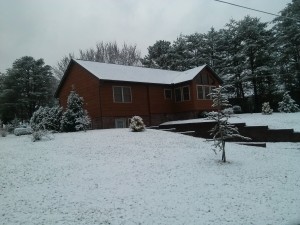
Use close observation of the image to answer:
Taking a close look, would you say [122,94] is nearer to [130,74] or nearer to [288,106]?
[130,74]

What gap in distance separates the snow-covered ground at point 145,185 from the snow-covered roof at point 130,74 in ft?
38.2

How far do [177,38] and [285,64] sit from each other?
2180 centimetres

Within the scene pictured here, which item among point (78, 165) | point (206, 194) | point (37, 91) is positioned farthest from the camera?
point (37, 91)

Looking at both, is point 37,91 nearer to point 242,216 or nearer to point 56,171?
point 56,171

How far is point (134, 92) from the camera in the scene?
92.2 feet

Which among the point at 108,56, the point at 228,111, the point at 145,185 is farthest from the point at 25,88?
the point at 145,185

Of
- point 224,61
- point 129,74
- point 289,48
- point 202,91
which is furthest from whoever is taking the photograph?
point 224,61

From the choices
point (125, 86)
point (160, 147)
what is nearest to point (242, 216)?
point (160, 147)

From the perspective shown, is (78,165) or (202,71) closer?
(78,165)

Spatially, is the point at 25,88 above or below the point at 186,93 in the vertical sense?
above

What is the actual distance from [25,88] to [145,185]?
1767 inches

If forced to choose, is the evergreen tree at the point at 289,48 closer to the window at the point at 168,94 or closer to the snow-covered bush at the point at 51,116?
the window at the point at 168,94

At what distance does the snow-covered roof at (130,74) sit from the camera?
2692 cm

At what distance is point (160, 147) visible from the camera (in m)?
15.7
